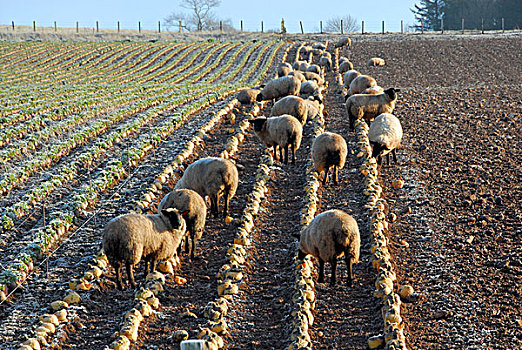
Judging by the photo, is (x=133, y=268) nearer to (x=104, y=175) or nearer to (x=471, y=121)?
(x=104, y=175)

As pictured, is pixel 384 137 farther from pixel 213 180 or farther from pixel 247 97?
pixel 247 97

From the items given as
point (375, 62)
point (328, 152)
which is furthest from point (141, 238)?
point (375, 62)

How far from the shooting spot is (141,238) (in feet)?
35.8

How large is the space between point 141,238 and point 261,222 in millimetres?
3957

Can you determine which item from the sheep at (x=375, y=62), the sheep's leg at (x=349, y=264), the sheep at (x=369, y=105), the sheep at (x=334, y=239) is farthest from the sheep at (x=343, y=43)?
the sheep's leg at (x=349, y=264)

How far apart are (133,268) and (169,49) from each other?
1968 inches

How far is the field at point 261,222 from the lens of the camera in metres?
9.90

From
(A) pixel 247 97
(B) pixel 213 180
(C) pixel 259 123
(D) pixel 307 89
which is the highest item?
(D) pixel 307 89

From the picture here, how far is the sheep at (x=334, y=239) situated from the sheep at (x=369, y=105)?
1101 cm

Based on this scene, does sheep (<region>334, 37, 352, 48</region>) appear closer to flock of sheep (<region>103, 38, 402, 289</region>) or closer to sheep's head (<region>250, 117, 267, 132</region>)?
flock of sheep (<region>103, 38, 402, 289</region>)

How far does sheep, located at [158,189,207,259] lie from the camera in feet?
40.5

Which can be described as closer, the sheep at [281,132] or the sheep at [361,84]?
the sheep at [281,132]

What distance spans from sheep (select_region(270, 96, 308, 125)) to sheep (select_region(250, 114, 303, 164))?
281 cm

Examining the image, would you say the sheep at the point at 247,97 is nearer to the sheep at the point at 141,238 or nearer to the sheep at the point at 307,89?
the sheep at the point at 307,89
